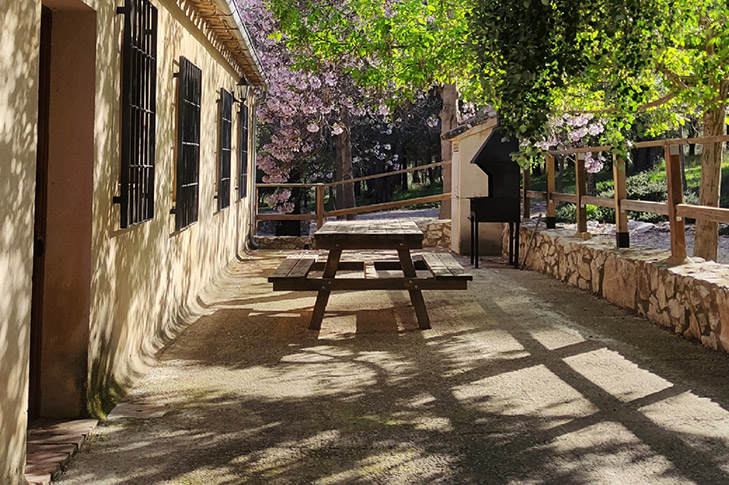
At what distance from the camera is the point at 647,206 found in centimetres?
809

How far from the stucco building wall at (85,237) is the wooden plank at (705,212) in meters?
4.25

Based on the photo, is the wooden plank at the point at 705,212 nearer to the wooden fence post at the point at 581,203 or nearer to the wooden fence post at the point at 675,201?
the wooden fence post at the point at 675,201

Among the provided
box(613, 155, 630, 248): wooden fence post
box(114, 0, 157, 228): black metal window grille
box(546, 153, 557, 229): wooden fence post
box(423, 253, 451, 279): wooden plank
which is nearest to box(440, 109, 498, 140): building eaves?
box(546, 153, 557, 229): wooden fence post

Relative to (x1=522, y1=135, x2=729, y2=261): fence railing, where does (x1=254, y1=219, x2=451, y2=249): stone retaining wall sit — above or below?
below

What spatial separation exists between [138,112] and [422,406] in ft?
8.64

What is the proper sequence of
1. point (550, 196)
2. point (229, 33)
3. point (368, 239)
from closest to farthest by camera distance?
point (368, 239) → point (229, 33) → point (550, 196)

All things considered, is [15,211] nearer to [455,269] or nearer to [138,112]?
[138,112]

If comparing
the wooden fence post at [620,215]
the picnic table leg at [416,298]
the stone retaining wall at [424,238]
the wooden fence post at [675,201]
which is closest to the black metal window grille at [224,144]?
the picnic table leg at [416,298]

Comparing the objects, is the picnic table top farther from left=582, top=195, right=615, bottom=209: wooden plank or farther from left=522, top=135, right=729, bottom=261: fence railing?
left=582, top=195, right=615, bottom=209: wooden plank

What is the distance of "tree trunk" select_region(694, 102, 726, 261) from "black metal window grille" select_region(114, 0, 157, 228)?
668cm

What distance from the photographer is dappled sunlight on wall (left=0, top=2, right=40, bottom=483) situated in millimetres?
3098

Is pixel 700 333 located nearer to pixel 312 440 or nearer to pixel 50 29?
pixel 312 440

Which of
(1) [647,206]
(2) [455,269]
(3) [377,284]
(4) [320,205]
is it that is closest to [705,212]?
(1) [647,206]

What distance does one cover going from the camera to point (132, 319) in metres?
5.64
